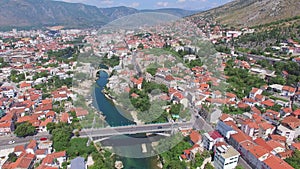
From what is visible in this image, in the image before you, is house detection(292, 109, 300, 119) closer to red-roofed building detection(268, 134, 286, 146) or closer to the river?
red-roofed building detection(268, 134, 286, 146)

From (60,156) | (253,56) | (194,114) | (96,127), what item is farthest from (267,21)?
(60,156)

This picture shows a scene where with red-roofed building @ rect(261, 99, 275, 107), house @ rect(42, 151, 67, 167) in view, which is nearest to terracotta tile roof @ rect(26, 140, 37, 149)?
house @ rect(42, 151, 67, 167)

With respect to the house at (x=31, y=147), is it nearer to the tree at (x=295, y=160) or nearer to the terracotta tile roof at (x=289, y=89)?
the tree at (x=295, y=160)

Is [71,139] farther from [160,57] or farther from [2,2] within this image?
[2,2]

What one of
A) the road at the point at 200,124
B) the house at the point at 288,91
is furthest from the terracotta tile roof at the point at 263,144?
the house at the point at 288,91

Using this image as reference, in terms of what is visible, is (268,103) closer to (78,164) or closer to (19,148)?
(78,164)

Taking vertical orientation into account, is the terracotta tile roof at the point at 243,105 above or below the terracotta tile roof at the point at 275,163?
above

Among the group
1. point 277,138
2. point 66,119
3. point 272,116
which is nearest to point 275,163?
point 277,138
